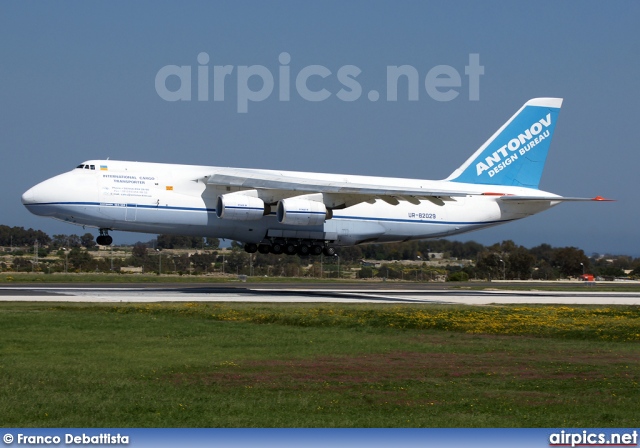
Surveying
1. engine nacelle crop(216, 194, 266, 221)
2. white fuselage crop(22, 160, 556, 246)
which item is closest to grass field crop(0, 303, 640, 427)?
white fuselage crop(22, 160, 556, 246)

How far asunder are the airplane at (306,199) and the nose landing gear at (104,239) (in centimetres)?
6

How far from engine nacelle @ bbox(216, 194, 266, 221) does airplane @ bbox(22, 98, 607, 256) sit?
52 mm

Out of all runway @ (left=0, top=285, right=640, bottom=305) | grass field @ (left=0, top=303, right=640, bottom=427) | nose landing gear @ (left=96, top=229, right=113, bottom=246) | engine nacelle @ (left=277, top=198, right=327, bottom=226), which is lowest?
grass field @ (left=0, top=303, right=640, bottom=427)

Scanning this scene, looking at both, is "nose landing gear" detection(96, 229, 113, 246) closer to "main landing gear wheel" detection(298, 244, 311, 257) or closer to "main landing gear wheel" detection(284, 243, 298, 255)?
"main landing gear wheel" detection(284, 243, 298, 255)

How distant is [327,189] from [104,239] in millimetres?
10244

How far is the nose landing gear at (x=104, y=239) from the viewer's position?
38719 millimetres

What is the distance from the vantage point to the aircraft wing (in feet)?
131

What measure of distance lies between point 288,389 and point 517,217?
34.0 meters

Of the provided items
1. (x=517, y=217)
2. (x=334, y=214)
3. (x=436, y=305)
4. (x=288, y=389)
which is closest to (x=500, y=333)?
(x=436, y=305)

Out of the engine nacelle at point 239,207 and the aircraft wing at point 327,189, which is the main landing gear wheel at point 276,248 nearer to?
the aircraft wing at point 327,189

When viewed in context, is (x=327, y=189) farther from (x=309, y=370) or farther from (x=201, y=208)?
(x=309, y=370)

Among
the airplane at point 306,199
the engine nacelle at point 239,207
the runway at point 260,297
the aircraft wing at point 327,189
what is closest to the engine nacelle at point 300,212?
the airplane at point 306,199

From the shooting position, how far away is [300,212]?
128 feet

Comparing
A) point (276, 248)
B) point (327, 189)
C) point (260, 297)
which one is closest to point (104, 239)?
point (260, 297)
